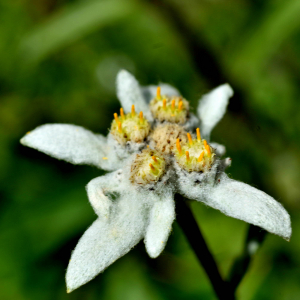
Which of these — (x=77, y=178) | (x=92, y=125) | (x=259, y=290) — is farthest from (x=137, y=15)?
(x=259, y=290)

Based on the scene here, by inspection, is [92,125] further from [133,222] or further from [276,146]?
[133,222]

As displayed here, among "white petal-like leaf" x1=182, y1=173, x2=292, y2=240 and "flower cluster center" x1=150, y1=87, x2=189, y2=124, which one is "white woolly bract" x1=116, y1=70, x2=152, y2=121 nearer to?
"flower cluster center" x1=150, y1=87, x2=189, y2=124

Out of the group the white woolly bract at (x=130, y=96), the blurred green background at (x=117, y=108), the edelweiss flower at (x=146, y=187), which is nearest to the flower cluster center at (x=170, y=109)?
the edelweiss flower at (x=146, y=187)

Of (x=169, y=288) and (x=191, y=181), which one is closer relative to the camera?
(x=191, y=181)

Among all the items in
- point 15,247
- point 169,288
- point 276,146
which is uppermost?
point 15,247

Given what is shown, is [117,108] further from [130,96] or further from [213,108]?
[213,108]

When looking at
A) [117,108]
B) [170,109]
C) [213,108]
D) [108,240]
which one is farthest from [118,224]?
[117,108]

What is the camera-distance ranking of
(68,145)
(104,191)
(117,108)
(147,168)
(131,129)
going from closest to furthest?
1. (147,168)
2. (104,191)
3. (131,129)
4. (68,145)
5. (117,108)
